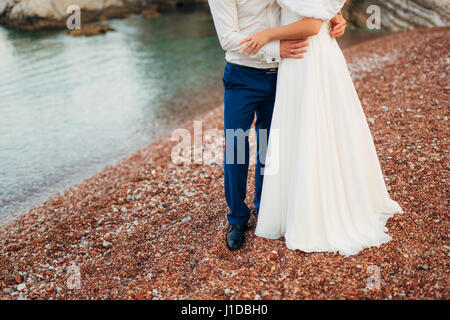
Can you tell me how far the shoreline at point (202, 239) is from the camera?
279 centimetres

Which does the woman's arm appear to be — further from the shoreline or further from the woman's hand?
the shoreline

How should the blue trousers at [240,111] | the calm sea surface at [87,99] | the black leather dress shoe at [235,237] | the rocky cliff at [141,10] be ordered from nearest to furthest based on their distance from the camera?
the blue trousers at [240,111] < the black leather dress shoe at [235,237] < the calm sea surface at [87,99] < the rocky cliff at [141,10]

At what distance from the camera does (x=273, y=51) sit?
291 centimetres

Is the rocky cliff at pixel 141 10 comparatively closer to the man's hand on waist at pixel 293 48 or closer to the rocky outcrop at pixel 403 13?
the rocky outcrop at pixel 403 13

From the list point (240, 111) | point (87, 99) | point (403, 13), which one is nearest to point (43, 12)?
point (87, 99)

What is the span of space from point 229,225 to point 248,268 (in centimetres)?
67

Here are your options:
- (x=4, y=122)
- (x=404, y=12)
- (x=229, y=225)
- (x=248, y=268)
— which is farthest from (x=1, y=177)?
(x=404, y=12)

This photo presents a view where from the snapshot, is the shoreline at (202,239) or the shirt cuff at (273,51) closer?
the shoreline at (202,239)

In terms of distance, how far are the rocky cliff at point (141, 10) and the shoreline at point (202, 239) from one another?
8.44 meters

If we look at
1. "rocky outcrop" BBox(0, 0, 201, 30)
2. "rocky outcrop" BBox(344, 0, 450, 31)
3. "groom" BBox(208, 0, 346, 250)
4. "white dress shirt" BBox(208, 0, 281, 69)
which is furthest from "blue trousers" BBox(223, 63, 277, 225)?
"rocky outcrop" BBox(0, 0, 201, 30)

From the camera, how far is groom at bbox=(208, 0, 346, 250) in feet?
9.53

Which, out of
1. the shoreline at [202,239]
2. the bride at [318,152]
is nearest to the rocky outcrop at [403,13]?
the shoreline at [202,239]

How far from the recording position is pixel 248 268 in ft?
9.80

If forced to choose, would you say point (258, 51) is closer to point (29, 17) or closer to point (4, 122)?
point (4, 122)
